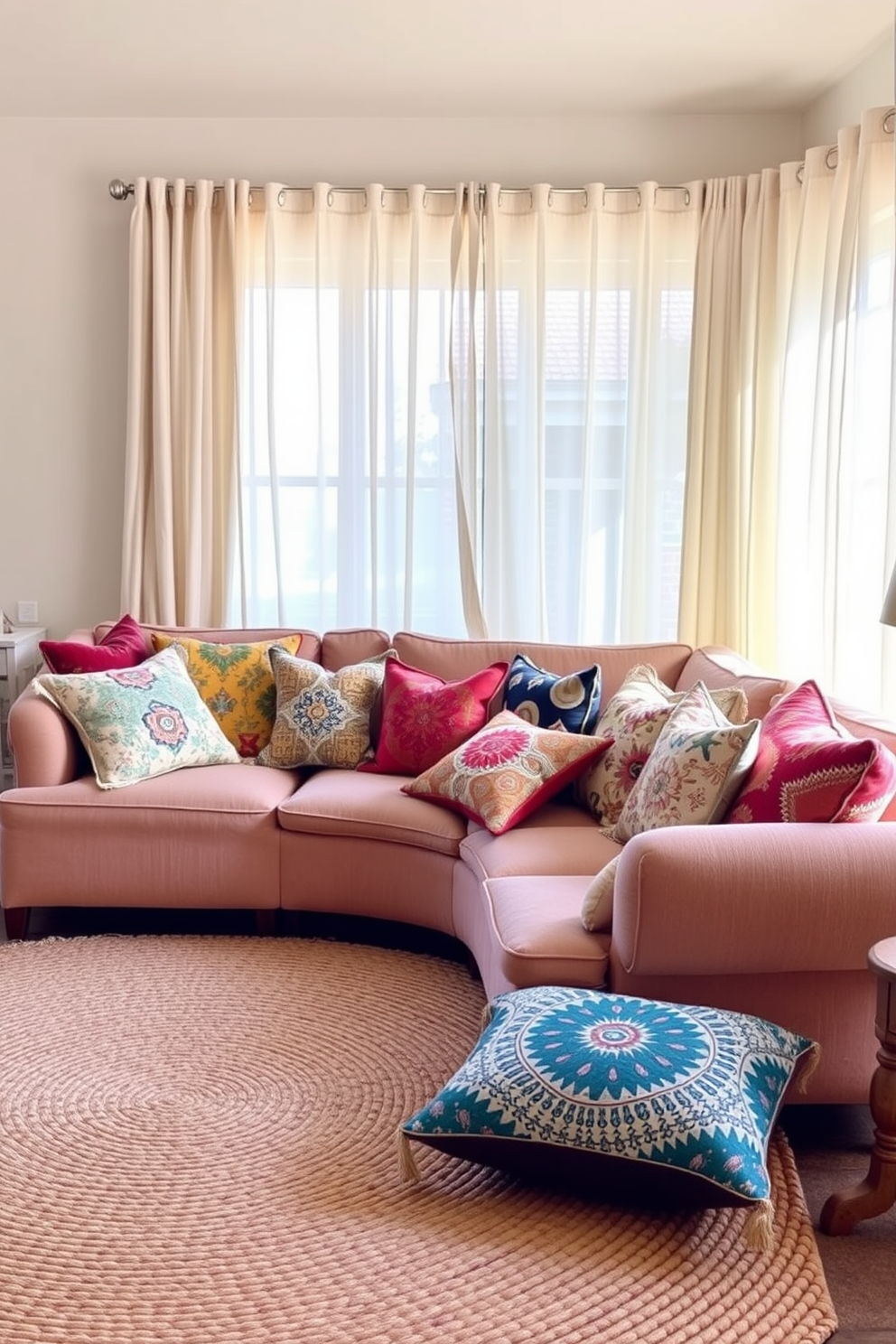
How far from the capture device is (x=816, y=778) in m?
2.43

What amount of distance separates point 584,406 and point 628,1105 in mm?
3068

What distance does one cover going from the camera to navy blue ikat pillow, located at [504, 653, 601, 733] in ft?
11.7

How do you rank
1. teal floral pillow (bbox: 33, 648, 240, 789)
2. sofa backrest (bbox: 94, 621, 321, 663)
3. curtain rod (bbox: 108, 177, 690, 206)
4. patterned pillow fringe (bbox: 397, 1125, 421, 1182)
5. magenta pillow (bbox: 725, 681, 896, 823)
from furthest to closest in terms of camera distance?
curtain rod (bbox: 108, 177, 690, 206) < sofa backrest (bbox: 94, 621, 321, 663) < teal floral pillow (bbox: 33, 648, 240, 789) < magenta pillow (bbox: 725, 681, 896, 823) < patterned pillow fringe (bbox: 397, 1125, 421, 1182)

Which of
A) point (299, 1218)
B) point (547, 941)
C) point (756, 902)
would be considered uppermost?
point (756, 902)

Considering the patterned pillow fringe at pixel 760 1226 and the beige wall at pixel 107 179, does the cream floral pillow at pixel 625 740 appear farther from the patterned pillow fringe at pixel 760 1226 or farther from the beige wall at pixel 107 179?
the beige wall at pixel 107 179

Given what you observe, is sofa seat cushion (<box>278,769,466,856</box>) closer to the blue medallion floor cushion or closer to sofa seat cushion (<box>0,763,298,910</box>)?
sofa seat cushion (<box>0,763,298,910</box>)

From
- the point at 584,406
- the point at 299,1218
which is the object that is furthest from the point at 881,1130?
the point at 584,406

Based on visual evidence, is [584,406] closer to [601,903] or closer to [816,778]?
[816,778]

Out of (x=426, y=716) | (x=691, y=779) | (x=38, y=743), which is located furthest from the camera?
(x=426, y=716)

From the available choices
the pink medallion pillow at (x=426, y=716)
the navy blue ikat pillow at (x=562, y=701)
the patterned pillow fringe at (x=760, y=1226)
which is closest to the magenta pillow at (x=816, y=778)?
the patterned pillow fringe at (x=760, y=1226)

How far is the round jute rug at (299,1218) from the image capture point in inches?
72.7

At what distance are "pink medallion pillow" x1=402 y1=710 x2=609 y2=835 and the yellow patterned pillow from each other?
0.77 m

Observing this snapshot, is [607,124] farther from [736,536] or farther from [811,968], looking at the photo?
[811,968]

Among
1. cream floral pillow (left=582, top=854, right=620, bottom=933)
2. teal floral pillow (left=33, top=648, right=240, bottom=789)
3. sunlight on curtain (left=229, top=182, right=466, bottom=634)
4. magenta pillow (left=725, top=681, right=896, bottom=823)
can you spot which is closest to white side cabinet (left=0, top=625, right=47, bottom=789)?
teal floral pillow (left=33, top=648, right=240, bottom=789)
